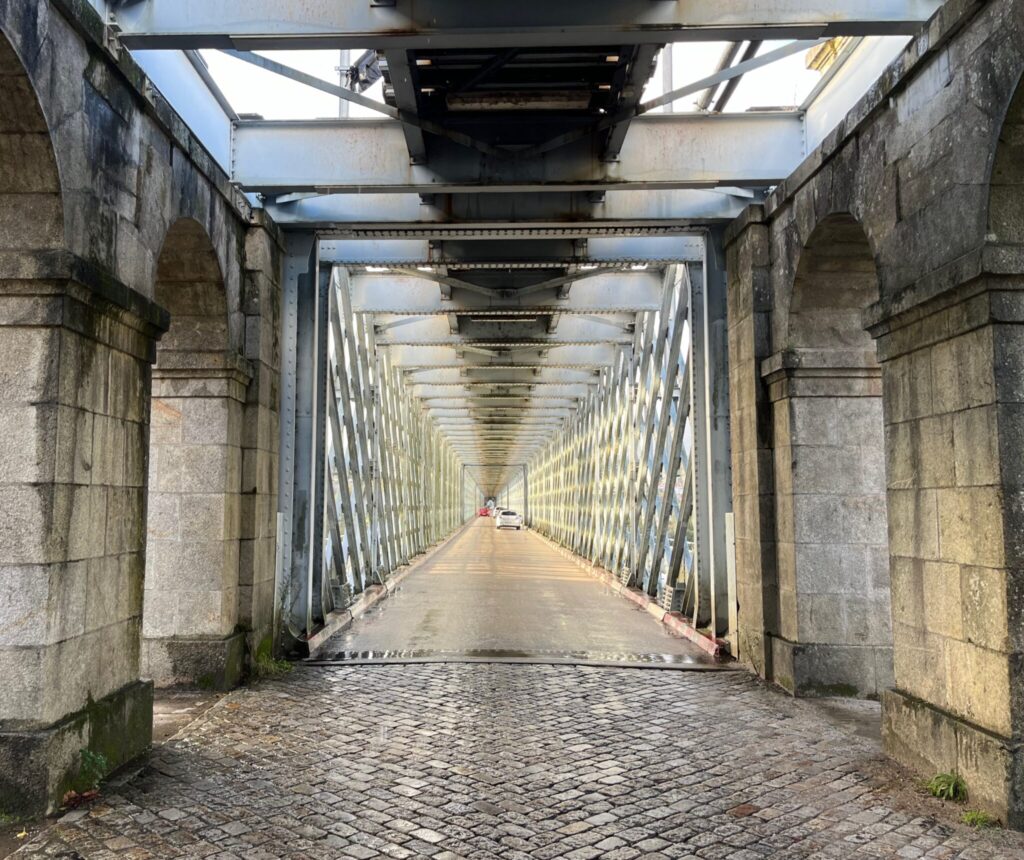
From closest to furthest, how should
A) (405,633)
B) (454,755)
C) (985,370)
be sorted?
(985,370) → (454,755) → (405,633)

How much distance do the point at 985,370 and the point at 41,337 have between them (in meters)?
4.84

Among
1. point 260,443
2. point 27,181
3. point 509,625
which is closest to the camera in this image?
point 27,181

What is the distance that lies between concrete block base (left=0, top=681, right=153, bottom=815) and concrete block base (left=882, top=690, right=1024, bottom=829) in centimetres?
462

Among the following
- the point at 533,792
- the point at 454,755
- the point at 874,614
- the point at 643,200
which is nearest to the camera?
the point at 533,792

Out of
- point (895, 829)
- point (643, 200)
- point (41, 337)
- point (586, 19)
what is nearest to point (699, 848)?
point (895, 829)

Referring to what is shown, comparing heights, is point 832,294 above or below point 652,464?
above

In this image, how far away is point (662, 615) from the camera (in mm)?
11258

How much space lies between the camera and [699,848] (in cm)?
381

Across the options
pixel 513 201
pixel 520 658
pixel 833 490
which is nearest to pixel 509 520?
pixel 520 658

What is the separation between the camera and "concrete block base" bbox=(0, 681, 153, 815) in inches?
156

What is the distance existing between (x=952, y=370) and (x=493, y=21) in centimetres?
367

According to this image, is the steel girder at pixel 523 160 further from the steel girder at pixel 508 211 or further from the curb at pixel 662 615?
the curb at pixel 662 615

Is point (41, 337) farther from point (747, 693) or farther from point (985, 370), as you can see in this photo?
point (747, 693)

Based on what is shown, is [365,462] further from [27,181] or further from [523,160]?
[27,181]
